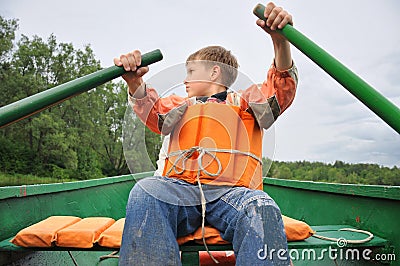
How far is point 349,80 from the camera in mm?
905

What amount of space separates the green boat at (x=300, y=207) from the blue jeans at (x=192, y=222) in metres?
0.09

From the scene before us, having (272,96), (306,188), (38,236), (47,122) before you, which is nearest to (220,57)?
(272,96)

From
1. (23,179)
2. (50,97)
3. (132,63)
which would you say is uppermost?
(132,63)

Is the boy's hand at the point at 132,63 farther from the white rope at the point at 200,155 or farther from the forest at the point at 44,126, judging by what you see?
the forest at the point at 44,126

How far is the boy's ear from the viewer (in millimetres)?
1285

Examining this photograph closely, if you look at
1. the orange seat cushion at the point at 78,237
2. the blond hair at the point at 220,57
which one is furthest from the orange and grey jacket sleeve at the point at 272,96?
the orange seat cushion at the point at 78,237

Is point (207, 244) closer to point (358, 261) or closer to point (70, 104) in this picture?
point (358, 261)

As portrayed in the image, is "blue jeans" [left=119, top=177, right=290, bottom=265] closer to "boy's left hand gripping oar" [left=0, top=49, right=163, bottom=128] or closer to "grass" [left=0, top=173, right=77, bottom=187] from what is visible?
"boy's left hand gripping oar" [left=0, top=49, right=163, bottom=128]

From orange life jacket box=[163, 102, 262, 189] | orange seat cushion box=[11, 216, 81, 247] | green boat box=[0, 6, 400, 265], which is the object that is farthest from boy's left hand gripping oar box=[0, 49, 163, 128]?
orange seat cushion box=[11, 216, 81, 247]

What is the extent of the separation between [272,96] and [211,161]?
282mm

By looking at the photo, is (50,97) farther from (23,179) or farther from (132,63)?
(23,179)

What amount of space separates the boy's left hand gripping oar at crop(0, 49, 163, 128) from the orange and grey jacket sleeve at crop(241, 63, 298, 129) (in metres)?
0.41

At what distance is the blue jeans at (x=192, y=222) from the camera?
3.05 feet

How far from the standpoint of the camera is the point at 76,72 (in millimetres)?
20422
